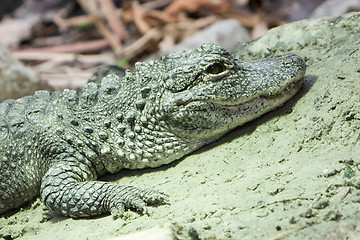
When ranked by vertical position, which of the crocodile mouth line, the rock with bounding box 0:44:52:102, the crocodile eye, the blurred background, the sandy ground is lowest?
the sandy ground

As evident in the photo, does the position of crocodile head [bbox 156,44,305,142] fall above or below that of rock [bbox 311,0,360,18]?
below

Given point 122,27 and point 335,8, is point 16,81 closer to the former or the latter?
point 122,27

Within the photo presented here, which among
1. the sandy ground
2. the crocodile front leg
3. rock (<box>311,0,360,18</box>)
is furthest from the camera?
rock (<box>311,0,360,18</box>)

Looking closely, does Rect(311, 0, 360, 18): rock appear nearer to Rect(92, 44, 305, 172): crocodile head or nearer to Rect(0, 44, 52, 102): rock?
Rect(92, 44, 305, 172): crocodile head

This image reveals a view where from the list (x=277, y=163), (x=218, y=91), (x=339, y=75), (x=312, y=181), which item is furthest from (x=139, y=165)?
(x=339, y=75)

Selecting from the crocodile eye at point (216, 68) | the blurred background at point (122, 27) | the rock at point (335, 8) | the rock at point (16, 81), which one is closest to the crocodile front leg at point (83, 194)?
the crocodile eye at point (216, 68)

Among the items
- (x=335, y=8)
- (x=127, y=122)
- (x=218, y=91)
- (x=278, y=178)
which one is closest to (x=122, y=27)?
(x=335, y=8)

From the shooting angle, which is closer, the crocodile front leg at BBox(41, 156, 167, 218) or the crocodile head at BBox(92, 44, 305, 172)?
the crocodile front leg at BBox(41, 156, 167, 218)

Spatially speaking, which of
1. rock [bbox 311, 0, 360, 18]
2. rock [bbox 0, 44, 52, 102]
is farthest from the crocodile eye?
rock [bbox 311, 0, 360, 18]
